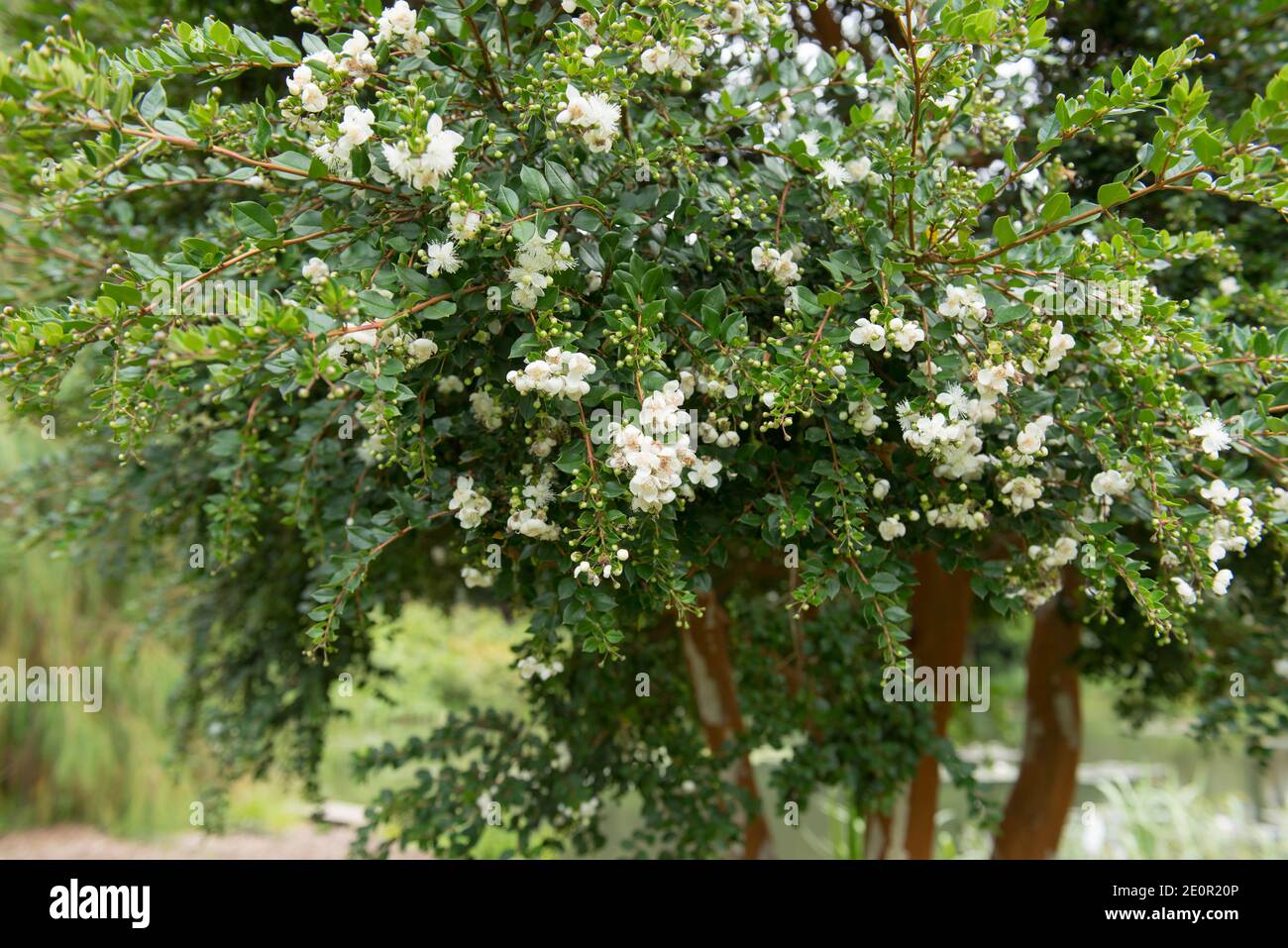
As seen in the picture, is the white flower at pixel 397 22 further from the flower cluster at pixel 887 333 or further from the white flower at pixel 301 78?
the flower cluster at pixel 887 333

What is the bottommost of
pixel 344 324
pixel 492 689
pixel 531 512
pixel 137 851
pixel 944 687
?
pixel 137 851

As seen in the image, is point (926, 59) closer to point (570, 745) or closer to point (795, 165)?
point (795, 165)

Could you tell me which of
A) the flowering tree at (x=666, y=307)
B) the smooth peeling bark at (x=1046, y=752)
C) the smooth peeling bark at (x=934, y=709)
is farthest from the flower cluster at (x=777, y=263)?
the smooth peeling bark at (x=1046, y=752)

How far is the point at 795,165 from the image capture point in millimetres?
1719

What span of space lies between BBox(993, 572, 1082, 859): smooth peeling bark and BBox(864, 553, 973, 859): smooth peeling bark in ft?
1.26

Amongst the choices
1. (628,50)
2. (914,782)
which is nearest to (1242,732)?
(914,782)

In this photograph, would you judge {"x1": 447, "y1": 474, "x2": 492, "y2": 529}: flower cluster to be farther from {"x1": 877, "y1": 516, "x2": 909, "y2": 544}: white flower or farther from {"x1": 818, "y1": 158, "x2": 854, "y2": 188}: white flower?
{"x1": 818, "y1": 158, "x2": 854, "y2": 188}: white flower

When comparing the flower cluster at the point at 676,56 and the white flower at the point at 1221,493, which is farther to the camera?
the white flower at the point at 1221,493

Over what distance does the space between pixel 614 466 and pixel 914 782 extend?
276 cm

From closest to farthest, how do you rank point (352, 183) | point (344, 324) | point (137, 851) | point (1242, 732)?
1. point (344, 324)
2. point (352, 183)
3. point (1242, 732)
4. point (137, 851)

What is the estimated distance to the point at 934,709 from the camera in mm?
3455

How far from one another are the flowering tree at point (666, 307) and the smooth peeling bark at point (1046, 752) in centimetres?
210

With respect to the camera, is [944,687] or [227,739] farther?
[227,739]

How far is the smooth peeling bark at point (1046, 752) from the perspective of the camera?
374cm
